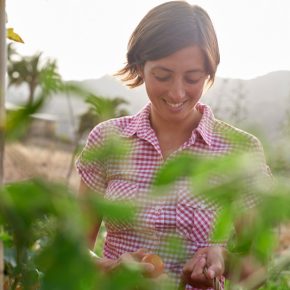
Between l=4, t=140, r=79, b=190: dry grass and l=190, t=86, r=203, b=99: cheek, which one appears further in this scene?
l=190, t=86, r=203, b=99: cheek

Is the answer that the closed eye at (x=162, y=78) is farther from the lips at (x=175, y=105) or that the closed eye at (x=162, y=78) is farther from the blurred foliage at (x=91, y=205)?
the blurred foliage at (x=91, y=205)

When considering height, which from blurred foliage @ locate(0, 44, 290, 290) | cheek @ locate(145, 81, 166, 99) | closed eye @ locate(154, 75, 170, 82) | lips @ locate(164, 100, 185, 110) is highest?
blurred foliage @ locate(0, 44, 290, 290)

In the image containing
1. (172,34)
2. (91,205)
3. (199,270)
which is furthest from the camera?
(172,34)

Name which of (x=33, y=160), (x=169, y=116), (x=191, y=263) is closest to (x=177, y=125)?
(x=169, y=116)

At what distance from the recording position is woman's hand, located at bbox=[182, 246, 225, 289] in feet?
3.33

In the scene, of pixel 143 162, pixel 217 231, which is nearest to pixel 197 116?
pixel 143 162

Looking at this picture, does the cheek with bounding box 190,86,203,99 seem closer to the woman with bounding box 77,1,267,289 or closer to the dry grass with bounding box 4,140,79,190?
the woman with bounding box 77,1,267,289

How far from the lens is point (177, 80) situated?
1.74 m

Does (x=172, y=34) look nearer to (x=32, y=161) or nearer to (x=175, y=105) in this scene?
(x=175, y=105)

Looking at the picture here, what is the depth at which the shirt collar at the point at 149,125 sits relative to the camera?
186 centimetres

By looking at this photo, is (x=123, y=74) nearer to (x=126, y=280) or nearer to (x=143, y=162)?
(x=143, y=162)

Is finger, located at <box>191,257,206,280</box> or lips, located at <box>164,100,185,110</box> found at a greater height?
lips, located at <box>164,100,185,110</box>

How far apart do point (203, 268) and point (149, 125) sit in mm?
966

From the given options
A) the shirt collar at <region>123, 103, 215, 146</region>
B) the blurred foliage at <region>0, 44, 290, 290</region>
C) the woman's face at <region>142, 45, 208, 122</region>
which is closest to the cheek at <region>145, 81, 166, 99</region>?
the woman's face at <region>142, 45, 208, 122</region>
